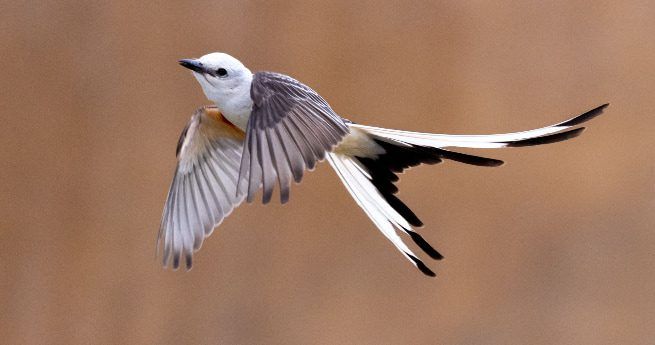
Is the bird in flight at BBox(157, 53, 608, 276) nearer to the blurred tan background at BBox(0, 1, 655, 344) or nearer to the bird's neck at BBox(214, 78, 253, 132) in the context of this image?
the bird's neck at BBox(214, 78, 253, 132)

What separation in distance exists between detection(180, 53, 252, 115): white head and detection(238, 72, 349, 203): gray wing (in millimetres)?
38

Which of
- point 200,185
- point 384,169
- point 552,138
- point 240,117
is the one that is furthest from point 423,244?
point 200,185

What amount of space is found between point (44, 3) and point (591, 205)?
88.8 inches

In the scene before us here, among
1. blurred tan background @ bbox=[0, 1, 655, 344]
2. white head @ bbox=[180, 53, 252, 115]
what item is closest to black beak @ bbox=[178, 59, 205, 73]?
white head @ bbox=[180, 53, 252, 115]

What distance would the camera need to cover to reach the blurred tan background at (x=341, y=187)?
17.9 ft

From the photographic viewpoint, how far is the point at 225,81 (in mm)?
3367

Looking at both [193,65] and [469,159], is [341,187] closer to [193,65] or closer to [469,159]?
[469,159]

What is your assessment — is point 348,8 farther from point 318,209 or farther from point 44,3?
point 44,3

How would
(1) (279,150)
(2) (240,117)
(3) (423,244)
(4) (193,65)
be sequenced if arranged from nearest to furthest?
(1) (279,150) < (4) (193,65) < (2) (240,117) < (3) (423,244)

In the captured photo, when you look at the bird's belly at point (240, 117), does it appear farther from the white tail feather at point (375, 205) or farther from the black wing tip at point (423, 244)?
the black wing tip at point (423, 244)

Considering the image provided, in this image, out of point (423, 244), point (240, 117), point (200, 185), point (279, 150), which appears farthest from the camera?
point (200, 185)

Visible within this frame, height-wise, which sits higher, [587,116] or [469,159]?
[587,116]

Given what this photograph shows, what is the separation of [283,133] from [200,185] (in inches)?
30.3

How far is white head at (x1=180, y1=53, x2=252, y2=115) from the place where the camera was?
3363mm
